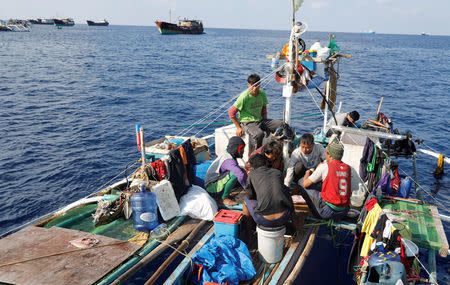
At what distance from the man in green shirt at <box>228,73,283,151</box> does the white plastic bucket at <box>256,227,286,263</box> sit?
3.71 metres

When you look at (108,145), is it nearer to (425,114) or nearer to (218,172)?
(218,172)

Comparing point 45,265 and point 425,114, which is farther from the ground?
point 45,265

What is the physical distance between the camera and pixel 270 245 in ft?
19.7

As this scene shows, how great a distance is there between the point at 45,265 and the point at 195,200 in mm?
3194

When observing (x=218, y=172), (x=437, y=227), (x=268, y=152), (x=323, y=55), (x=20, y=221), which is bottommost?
(x=20, y=221)


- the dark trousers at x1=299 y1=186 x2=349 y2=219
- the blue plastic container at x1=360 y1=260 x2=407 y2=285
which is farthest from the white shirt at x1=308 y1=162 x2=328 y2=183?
the blue plastic container at x1=360 y1=260 x2=407 y2=285

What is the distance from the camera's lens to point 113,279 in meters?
5.23

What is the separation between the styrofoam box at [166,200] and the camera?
699 centimetres

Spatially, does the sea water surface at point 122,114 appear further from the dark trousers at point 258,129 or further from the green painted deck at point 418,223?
the green painted deck at point 418,223

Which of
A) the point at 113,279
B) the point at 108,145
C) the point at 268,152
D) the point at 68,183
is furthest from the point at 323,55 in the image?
the point at 108,145

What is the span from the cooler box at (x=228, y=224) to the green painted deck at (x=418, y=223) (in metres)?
3.25

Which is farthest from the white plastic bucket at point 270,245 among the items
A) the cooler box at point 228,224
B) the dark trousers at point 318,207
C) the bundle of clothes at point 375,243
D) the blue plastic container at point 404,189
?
the blue plastic container at point 404,189

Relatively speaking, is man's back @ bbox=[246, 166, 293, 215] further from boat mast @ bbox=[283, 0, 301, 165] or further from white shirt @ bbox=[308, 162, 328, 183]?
boat mast @ bbox=[283, 0, 301, 165]

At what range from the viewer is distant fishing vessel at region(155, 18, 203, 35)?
137875 mm
